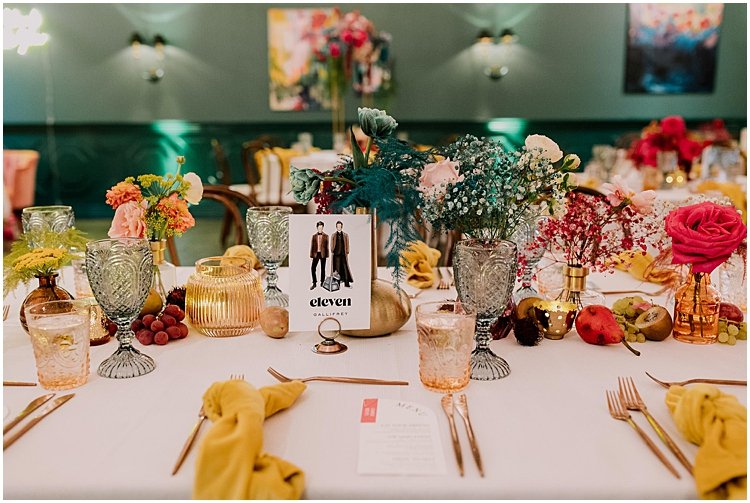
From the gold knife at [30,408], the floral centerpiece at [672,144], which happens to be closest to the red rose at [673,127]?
the floral centerpiece at [672,144]

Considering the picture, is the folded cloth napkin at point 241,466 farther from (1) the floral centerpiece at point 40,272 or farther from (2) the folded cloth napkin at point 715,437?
(1) the floral centerpiece at point 40,272

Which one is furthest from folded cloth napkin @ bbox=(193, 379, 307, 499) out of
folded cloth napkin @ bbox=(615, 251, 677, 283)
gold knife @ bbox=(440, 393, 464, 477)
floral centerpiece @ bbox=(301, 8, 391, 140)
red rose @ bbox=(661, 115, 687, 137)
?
floral centerpiece @ bbox=(301, 8, 391, 140)

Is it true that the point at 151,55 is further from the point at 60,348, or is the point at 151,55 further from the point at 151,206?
the point at 60,348

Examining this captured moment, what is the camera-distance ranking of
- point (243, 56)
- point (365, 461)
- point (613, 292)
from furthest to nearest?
point (243, 56)
point (613, 292)
point (365, 461)

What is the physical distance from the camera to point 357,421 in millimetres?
954

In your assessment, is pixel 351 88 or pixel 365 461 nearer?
pixel 365 461

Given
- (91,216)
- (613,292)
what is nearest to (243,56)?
(91,216)

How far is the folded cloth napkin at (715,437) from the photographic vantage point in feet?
2.60

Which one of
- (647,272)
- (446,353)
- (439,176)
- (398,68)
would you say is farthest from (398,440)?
(398,68)

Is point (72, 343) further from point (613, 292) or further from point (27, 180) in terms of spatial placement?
point (27, 180)

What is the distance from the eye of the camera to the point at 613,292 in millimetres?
1671

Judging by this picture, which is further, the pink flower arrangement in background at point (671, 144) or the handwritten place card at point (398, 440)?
the pink flower arrangement in background at point (671, 144)

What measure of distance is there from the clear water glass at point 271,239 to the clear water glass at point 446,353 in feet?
1.85

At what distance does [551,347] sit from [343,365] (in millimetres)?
420
